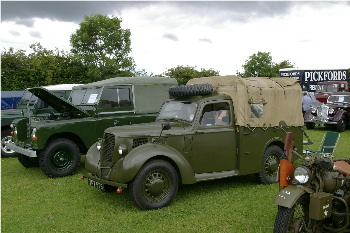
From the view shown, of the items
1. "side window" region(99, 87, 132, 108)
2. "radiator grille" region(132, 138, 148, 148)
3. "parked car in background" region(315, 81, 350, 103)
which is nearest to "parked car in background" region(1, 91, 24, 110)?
"side window" region(99, 87, 132, 108)

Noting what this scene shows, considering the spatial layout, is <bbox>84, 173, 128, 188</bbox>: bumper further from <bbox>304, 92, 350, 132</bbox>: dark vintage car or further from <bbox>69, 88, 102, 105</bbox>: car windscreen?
<bbox>304, 92, 350, 132</bbox>: dark vintage car

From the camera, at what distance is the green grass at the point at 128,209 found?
5312 mm

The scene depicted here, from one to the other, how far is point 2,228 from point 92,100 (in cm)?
434

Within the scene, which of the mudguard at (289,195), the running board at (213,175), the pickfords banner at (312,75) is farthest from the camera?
the pickfords banner at (312,75)

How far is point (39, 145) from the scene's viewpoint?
8.28 meters

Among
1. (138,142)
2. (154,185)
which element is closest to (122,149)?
(138,142)

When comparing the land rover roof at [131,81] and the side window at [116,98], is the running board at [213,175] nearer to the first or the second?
the side window at [116,98]

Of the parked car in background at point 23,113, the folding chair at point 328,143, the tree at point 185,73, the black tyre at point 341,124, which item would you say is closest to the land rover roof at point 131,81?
the parked car in background at point 23,113

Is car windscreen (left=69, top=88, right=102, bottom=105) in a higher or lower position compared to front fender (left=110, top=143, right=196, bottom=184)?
higher

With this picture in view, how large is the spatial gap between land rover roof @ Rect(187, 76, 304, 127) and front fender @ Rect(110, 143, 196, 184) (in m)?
1.43

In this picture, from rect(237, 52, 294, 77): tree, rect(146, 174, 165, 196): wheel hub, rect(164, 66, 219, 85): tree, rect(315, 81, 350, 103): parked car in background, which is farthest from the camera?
rect(237, 52, 294, 77): tree

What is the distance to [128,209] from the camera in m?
6.08

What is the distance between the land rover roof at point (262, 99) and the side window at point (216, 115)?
18 cm

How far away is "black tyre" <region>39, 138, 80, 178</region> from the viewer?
27.6ft
